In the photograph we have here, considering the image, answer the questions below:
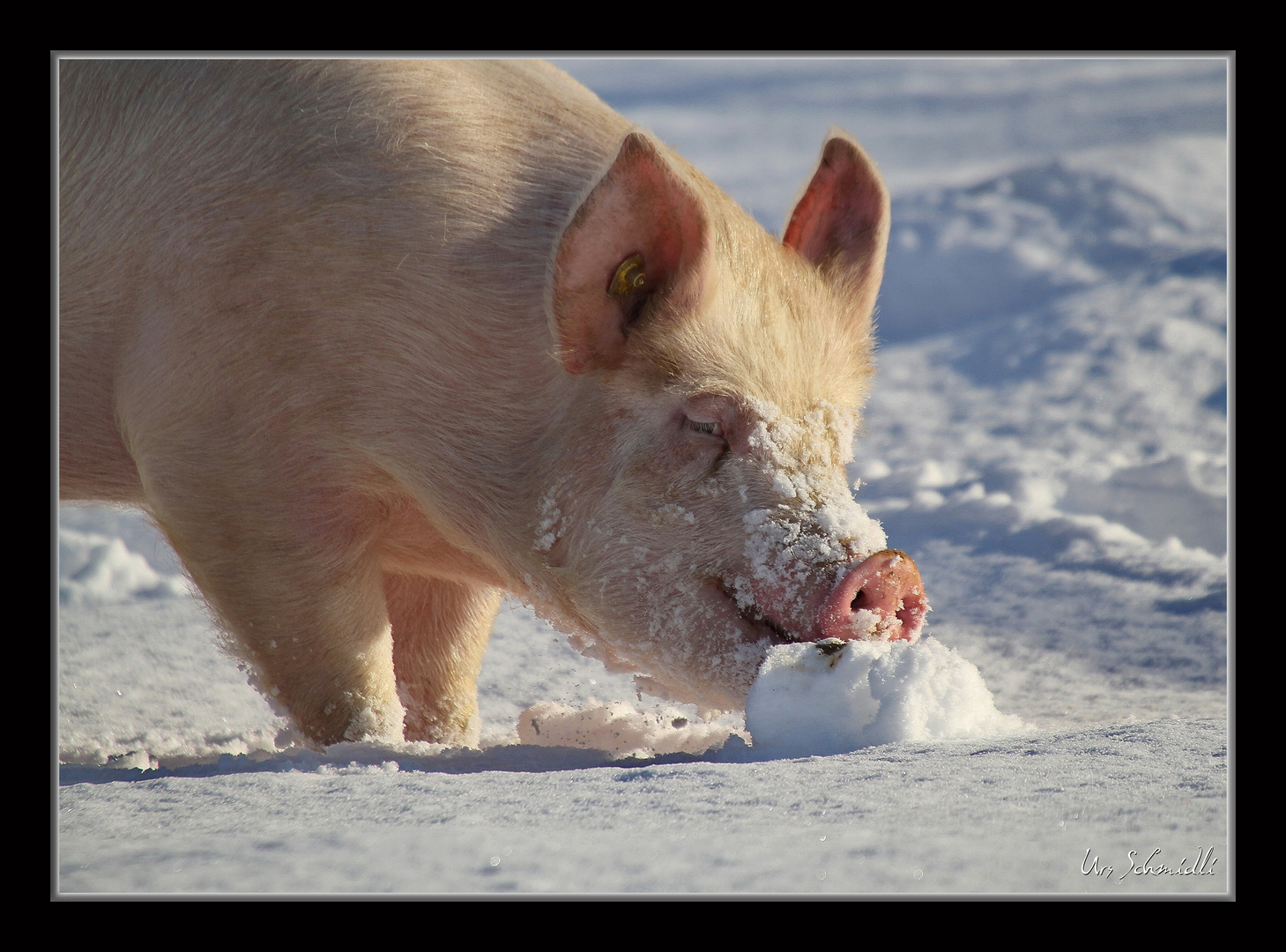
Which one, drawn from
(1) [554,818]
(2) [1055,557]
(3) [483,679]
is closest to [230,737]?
(3) [483,679]

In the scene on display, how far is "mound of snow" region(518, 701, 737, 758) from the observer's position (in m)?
3.27

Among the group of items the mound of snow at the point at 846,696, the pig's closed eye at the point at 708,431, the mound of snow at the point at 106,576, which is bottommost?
the mound of snow at the point at 846,696

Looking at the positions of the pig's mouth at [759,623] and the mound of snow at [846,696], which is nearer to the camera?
the mound of snow at [846,696]

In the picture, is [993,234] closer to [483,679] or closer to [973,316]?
[973,316]

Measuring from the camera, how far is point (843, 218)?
322 centimetres

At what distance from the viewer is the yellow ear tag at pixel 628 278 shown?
2.78 meters

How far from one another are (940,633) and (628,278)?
257cm

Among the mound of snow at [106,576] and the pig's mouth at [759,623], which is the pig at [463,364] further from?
the mound of snow at [106,576]

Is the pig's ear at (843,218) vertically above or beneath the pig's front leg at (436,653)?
above

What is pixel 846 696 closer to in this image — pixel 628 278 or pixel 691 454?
pixel 691 454

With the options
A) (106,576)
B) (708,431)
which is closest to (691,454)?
(708,431)
